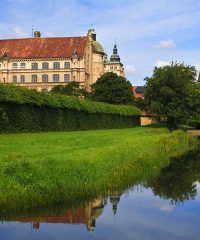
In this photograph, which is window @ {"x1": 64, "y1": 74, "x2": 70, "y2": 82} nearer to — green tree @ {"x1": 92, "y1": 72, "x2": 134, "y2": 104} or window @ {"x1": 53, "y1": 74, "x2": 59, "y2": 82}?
window @ {"x1": 53, "y1": 74, "x2": 59, "y2": 82}

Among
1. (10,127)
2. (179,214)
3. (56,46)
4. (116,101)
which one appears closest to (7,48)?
(56,46)

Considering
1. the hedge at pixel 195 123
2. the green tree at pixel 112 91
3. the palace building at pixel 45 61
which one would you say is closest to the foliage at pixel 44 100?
the hedge at pixel 195 123

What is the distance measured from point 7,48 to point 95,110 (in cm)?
6539

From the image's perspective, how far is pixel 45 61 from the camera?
4405 inches

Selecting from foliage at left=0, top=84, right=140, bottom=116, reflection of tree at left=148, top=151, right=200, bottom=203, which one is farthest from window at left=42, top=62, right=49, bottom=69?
reflection of tree at left=148, top=151, right=200, bottom=203

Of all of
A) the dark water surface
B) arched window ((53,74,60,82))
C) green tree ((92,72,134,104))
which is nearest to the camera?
the dark water surface

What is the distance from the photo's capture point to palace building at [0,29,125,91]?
111m

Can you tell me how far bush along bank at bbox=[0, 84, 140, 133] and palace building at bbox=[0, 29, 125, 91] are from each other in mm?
49527

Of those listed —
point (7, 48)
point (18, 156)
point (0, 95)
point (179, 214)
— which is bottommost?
point (179, 214)

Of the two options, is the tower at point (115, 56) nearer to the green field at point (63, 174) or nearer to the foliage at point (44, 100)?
the foliage at point (44, 100)

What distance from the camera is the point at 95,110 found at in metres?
56.4

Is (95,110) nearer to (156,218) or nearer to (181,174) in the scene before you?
(181,174)

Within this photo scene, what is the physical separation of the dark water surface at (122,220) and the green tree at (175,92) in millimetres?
40341

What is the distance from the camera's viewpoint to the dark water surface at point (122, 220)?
1108 centimetres
